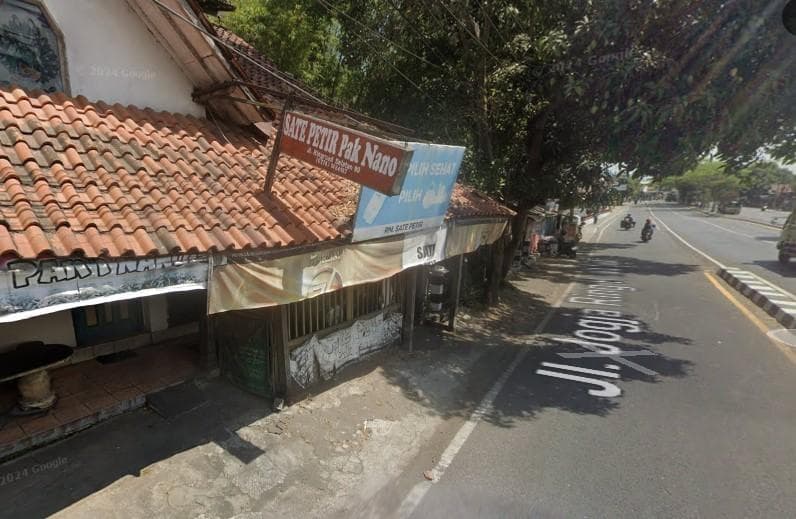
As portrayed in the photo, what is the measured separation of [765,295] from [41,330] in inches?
690

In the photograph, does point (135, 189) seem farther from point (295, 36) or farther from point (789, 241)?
point (789, 241)

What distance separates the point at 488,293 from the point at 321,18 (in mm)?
10057

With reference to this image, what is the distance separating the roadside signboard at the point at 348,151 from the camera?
4.30m

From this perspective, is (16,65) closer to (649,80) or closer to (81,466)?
(81,466)

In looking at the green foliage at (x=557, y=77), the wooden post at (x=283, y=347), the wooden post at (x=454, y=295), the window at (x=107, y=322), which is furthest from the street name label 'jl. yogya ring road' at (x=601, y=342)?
the window at (x=107, y=322)

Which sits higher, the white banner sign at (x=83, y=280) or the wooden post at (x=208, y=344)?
the white banner sign at (x=83, y=280)

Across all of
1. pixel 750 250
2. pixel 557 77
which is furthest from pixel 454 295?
pixel 750 250

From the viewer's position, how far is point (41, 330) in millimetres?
5742

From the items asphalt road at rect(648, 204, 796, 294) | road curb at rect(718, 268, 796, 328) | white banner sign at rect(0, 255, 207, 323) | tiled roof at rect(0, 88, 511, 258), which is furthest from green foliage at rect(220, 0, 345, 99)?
asphalt road at rect(648, 204, 796, 294)

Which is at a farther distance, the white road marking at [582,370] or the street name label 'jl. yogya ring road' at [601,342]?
the white road marking at [582,370]

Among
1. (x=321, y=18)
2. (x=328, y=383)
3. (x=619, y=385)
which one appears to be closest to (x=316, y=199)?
(x=328, y=383)

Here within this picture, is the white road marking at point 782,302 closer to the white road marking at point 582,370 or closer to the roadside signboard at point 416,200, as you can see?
the white road marking at point 582,370

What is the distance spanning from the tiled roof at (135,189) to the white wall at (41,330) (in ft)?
9.62

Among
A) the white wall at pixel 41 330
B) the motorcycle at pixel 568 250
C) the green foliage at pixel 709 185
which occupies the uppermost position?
the green foliage at pixel 709 185
